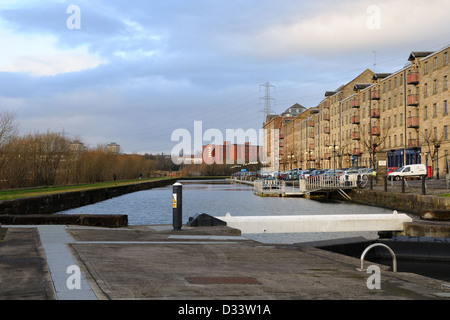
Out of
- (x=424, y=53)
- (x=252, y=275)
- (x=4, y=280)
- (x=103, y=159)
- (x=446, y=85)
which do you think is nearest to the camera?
(x=4, y=280)

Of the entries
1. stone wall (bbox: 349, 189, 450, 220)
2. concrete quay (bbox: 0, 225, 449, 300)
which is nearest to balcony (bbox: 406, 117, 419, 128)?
stone wall (bbox: 349, 189, 450, 220)

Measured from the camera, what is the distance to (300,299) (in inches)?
256

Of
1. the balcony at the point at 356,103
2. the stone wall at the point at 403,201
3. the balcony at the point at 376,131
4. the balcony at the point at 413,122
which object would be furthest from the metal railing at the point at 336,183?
the balcony at the point at 356,103

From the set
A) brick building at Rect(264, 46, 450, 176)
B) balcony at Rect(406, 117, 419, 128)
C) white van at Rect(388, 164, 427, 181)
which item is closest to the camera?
white van at Rect(388, 164, 427, 181)

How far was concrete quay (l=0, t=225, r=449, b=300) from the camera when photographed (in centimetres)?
665

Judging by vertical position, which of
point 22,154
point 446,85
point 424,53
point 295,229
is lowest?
point 295,229

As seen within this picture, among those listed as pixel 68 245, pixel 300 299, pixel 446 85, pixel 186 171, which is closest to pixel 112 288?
pixel 300 299

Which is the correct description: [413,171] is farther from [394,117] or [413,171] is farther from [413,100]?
[394,117]

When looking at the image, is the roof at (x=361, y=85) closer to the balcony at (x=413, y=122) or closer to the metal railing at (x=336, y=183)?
the balcony at (x=413, y=122)

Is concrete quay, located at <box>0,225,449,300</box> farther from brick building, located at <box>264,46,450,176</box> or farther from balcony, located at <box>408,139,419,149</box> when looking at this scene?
balcony, located at <box>408,139,419,149</box>

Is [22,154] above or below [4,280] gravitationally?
above

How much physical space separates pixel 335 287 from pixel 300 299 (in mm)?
1099

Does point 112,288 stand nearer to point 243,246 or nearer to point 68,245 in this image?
point 68,245

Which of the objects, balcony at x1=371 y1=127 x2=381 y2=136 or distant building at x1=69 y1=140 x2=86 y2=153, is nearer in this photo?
distant building at x1=69 y1=140 x2=86 y2=153
